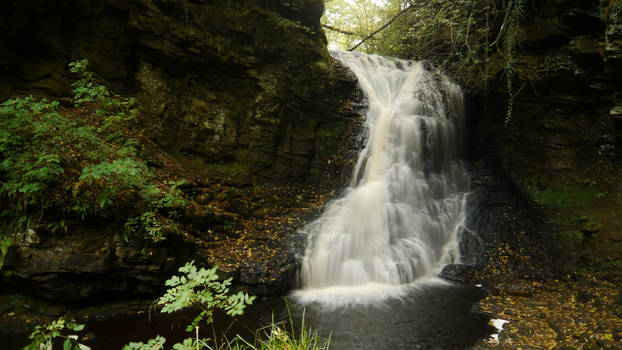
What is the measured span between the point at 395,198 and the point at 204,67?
18.2 feet

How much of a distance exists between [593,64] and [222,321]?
8.71 m

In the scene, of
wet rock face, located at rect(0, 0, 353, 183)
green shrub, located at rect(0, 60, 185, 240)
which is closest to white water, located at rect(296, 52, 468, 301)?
wet rock face, located at rect(0, 0, 353, 183)

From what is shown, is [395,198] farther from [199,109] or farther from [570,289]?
[199,109]

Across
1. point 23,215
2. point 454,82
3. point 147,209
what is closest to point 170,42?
point 147,209

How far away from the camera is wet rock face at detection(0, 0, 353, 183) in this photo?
597 cm

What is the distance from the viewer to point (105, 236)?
15.3 feet

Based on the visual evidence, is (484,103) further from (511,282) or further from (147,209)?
(147,209)

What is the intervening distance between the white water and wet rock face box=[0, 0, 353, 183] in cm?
172

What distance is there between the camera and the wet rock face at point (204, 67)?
19.6 ft

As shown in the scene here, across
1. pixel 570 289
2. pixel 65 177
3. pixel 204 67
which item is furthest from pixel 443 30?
pixel 65 177

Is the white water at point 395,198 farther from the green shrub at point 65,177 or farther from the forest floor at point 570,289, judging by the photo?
the green shrub at point 65,177

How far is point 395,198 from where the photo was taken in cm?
732

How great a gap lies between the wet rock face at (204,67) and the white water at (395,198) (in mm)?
1715

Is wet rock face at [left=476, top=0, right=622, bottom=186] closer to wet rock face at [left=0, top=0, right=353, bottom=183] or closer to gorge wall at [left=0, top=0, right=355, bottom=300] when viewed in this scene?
gorge wall at [left=0, top=0, right=355, bottom=300]
